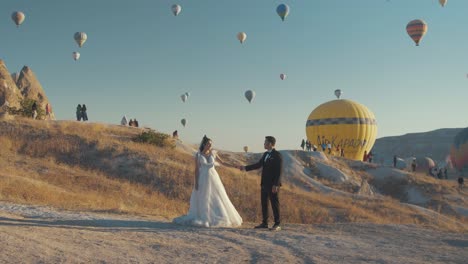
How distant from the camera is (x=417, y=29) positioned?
44.8 metres

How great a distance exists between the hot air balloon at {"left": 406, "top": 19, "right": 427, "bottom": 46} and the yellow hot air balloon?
33.9 ft

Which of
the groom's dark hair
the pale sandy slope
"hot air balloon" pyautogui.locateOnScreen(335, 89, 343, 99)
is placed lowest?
the pale sandy slope

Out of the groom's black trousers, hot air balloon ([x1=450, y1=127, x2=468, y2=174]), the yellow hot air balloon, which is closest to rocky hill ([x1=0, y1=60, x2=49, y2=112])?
the yellow hot air balloon

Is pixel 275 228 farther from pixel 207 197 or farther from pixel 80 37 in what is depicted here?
pixel 80 37

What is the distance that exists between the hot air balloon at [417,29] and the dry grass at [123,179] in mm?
24141

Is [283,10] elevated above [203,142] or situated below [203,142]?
above

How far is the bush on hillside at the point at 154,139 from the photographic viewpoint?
30.3m

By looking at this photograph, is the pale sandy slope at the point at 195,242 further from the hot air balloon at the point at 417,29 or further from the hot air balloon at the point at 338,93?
the hot air balloon at the point at 338,93

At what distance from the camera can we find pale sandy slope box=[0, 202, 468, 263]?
23.2ft

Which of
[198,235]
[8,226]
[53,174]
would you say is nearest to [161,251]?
[198,235]

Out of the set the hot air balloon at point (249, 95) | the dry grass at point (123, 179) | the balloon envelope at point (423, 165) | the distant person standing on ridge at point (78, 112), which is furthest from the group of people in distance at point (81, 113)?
the balloon envelope at point (423, 165)

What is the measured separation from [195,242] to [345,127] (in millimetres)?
44616

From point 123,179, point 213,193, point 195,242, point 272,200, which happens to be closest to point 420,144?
point 123,179

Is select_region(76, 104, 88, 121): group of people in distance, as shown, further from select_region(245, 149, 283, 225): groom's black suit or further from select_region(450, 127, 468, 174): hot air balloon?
select_region(450, 127, 468, 174): hot air balloon
